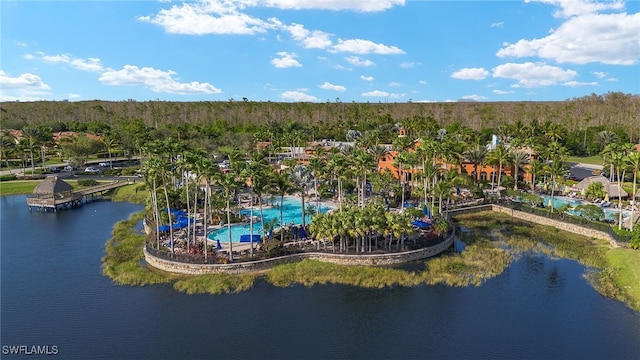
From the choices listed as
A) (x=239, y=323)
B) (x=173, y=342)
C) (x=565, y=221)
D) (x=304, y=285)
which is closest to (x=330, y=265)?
(x=304, y=285)

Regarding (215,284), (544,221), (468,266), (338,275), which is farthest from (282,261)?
(544,221)

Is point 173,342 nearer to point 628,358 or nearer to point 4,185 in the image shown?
point 628,358

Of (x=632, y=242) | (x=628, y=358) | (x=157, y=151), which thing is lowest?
(x=628, y=358)

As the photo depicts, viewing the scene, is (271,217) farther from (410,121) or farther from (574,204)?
(410,121)

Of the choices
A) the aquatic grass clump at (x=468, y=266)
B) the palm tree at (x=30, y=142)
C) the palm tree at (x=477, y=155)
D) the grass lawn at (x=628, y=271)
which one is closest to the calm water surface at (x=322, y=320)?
the aquatic grass clump at (x=468, y=266)

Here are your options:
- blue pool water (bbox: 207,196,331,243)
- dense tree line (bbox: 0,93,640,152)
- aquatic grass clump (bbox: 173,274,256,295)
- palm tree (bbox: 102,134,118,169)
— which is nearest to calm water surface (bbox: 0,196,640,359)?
aquatic grass clump (bbox: 173,274,256,295)

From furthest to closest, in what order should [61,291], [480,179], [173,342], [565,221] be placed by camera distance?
[480,179]
[565,221]
[61,291]
[173,342]
